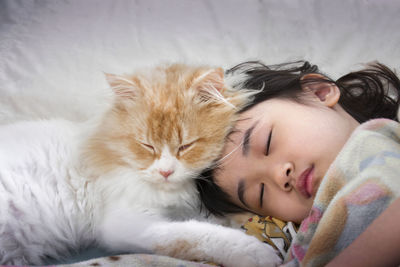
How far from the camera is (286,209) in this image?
1172 millimetres

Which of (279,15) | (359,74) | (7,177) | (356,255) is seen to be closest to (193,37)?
(279,15)

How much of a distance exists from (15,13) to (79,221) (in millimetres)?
1117

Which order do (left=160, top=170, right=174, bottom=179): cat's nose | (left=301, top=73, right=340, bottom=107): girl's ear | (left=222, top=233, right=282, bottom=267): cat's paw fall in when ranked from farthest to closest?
(left=301, top=73, right=340, bottom=107): girl's ear < (left=160, top=170, right=174, bottom=179): cat's nose < (left=222, top=233, right=282, bottom=267): cat's paw

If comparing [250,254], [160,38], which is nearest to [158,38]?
[160,38]

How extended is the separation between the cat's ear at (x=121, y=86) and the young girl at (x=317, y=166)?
363 mm

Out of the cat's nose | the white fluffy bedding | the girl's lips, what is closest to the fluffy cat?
the cat's nose

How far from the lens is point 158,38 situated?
1799mm

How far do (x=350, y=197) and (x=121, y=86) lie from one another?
0.78m

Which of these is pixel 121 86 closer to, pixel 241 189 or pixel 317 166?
pixel 241 189

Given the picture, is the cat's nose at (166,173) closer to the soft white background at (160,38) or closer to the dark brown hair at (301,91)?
the dark brown hair at (301,91)

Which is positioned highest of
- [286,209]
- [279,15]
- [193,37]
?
[279,15]

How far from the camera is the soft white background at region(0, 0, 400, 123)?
1665 millimetres

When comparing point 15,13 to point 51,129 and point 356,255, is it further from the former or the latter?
point 356,255

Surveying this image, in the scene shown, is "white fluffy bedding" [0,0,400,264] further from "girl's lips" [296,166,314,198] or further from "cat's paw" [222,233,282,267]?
"cat's paw" [222,233,282,267]
